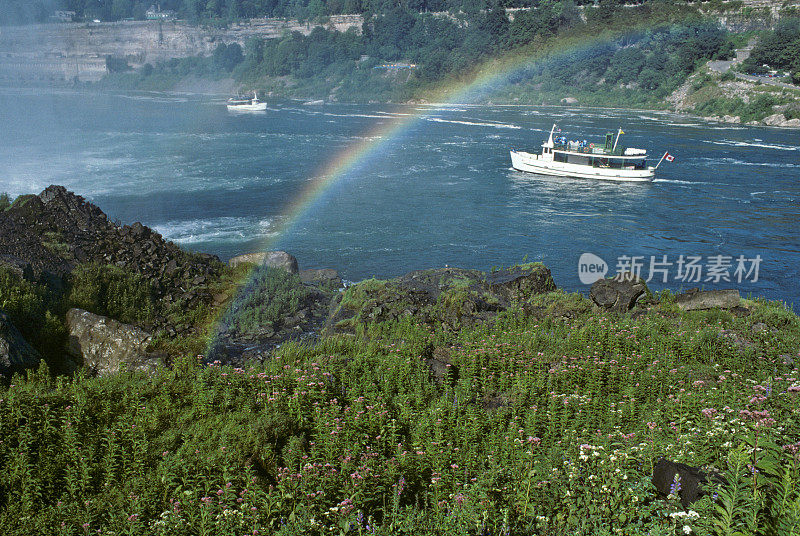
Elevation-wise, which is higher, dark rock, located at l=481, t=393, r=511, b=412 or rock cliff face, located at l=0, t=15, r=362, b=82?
rock cliff face, located at l=0, t=15, r=362, b=82

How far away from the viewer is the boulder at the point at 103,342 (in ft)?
38.1

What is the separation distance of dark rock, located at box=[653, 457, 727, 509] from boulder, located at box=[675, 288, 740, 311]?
407 inches

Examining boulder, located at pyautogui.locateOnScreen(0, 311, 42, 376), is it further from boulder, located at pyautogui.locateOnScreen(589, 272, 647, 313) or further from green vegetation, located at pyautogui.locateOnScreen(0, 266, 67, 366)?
boulder, located at pyautogui.locateOnScreen(589, 272, 647, 313)

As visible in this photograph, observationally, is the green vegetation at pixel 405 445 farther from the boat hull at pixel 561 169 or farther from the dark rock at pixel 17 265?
the boat hull at pixel 561 169

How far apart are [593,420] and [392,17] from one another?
154612 mm

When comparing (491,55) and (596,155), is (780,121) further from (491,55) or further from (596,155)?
(491,55)

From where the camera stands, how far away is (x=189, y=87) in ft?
500

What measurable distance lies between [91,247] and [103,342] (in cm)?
516

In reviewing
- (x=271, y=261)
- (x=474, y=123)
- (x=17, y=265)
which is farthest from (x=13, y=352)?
(x=474, y=123)

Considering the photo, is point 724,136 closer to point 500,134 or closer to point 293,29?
point 500,134

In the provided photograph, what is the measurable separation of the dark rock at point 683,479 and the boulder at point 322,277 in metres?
14.8

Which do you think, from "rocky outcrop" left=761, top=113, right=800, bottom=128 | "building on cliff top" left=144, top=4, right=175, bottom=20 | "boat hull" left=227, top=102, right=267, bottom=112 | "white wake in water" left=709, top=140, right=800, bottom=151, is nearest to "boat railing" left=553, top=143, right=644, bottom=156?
"white wake in water" left=709, top=140, right=800, bottom=151

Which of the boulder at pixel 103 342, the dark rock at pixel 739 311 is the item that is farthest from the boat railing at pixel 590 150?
the boulder at pixel 103 342

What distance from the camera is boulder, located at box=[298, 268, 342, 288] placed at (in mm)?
20125
